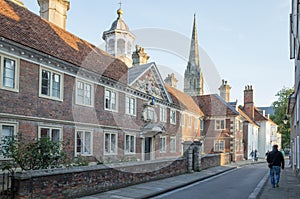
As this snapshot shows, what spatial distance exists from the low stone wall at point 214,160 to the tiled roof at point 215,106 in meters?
8.82

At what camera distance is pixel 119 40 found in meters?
31.1

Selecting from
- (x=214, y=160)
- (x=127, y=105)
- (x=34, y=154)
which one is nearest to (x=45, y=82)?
(x=34, y=154)

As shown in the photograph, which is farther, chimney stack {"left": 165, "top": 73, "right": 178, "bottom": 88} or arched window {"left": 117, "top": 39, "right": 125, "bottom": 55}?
chimney stack {"left": 165, "top": 73, "right": 178, "bottom": 88}

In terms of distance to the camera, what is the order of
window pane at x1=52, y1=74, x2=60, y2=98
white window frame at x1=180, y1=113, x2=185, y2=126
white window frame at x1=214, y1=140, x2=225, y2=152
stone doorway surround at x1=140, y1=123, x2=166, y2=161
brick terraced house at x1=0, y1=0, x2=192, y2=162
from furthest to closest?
white window frame at x1=214, y1=140, x2=225, y2=152
white window frame at x1=180, y1=113, x2=185, y2=126
stone doorway surround at x1=140, y1=123, x2=166, y2=161
window pane at x1=52, y1=74, x2=60, y2=98
brick terraced house at x1=0, y1=0, x2=192, y2=162

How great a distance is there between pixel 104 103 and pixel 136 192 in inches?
324

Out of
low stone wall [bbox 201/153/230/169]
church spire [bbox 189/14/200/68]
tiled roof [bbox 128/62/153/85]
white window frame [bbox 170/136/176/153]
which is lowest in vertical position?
low stone wall [bbox 201/153/230/169]

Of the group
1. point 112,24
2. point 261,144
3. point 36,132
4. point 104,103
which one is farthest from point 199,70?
point 36,132

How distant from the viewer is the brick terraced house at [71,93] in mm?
13438

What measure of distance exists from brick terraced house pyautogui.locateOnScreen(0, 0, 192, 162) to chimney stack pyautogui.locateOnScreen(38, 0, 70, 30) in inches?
2.7

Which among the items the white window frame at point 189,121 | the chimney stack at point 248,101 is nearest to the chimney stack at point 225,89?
the chimney stack at point 248,101

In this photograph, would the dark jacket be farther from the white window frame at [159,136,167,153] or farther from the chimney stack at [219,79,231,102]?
the chimney stack at [219,79,231,102]

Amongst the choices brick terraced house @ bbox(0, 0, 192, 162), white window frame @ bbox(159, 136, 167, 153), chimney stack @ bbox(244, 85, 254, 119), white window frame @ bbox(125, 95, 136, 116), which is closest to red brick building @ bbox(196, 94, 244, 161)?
chimney stack @ bbox(244, 85, 254, 119)

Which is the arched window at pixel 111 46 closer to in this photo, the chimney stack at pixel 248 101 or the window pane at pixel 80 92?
the window pane at pixel 80 92

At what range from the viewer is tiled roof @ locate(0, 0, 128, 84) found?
14141mm
